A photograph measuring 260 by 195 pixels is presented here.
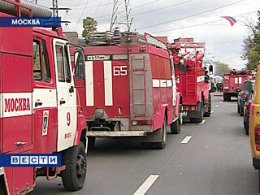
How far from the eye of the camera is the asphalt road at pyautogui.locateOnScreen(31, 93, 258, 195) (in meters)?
8.91

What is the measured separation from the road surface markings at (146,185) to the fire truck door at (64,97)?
1372 millimetres

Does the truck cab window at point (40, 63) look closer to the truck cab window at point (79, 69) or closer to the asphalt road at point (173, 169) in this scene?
the truck cab window at point (79, 69)

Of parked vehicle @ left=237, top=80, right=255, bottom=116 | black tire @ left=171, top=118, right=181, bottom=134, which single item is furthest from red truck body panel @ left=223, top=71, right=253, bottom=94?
black tire @ left=171, top=118, right=181, bottom=134

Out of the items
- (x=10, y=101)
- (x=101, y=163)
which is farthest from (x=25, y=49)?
(x=101, y=163)

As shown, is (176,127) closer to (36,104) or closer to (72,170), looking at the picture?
(72,170)

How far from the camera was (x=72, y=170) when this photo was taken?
8.52m

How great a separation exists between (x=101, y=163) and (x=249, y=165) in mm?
3273

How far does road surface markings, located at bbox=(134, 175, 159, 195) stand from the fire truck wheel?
1001mm

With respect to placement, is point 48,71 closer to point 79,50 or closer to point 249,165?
point 79,50

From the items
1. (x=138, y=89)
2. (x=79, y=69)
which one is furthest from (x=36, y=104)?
(x=138, y=89)

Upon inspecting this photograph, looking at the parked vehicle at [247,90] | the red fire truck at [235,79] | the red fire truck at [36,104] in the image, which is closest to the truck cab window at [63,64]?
the red fire truck at [36,104]

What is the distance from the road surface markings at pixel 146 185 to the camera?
865 centimetres

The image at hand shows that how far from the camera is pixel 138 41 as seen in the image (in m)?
12.9

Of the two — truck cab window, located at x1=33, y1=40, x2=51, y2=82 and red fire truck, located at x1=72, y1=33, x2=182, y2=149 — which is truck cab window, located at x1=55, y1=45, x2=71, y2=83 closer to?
truck cab window, located at x1=33, y1=40, x2=51, y2=82
